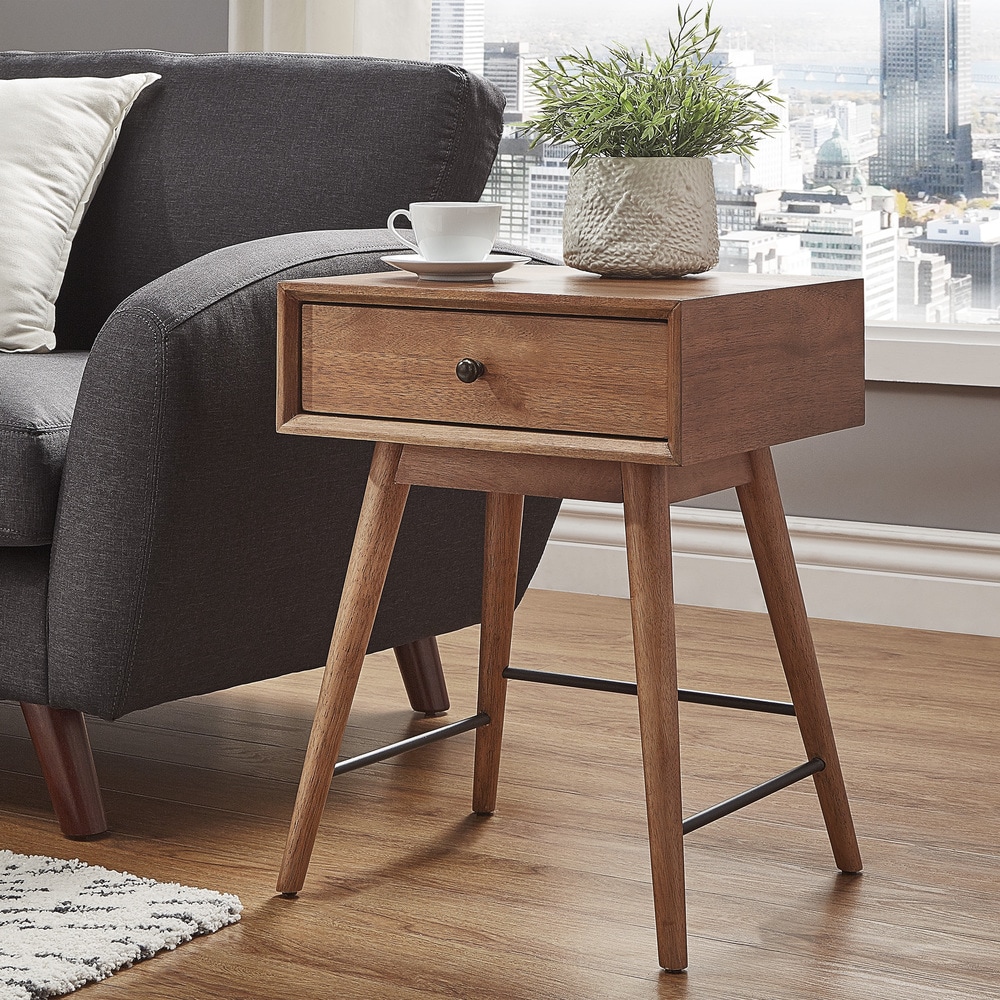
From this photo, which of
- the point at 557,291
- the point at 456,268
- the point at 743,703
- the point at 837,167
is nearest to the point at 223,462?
the point at 456,268

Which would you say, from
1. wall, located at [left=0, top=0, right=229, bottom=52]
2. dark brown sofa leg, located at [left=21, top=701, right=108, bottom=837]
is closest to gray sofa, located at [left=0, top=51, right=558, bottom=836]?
dark brown sofa leg, located at [left=21, top=701, right=108, bottom=837]

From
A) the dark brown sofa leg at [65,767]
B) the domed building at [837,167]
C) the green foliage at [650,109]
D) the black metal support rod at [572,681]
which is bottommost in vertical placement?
the dark brown sofa leg at [65,767]

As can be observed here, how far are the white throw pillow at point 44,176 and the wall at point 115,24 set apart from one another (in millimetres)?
1031

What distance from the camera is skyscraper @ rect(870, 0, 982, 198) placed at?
252 centimetres

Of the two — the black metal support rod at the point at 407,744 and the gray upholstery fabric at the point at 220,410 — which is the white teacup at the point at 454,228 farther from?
the black metal support rod at the point at 407,744

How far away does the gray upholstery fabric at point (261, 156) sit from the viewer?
1844mm

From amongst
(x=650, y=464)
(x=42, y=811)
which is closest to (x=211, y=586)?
(x=42, y=811)

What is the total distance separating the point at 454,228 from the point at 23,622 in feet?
1.89

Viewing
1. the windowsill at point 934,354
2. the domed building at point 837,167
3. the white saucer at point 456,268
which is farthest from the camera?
the domed building at point 837,167

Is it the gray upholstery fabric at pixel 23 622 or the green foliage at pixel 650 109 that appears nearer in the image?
the green foliage at pixel 650 109

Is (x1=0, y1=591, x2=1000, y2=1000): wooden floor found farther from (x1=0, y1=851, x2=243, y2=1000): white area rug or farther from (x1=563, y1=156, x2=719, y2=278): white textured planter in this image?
(x1=563, y1=156, x2=719, y2=278): white textured planter

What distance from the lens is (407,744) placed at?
1552mm

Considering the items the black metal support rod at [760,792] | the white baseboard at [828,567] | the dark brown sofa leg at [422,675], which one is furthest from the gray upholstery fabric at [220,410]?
the white baseboard at [828,567]

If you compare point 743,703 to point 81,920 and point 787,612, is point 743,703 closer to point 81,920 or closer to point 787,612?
point 787,612
